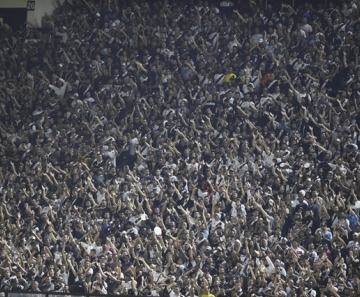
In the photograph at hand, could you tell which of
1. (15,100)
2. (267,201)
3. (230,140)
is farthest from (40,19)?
(267,201)

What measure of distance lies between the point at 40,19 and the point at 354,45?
10715 millimetres

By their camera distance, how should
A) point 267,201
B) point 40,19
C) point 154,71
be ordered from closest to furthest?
point 267,201, point 154,71, point 40,19

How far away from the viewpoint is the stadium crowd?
25.3m

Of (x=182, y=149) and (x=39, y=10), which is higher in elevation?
(x=39, y=10)

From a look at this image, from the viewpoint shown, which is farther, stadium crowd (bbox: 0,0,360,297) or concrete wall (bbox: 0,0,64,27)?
concrete wall (bbox: 0,0,64,27)

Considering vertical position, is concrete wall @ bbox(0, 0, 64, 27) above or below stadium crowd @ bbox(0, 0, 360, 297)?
above

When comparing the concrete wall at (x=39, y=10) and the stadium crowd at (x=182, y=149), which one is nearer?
the stadium crowd at (x=182, y=149)

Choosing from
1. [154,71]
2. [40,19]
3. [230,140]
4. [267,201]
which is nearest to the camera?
[267,201]

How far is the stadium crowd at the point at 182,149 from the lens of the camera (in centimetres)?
2527

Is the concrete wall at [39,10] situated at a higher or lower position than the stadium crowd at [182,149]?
higher

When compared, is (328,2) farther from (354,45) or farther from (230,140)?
(230,140)

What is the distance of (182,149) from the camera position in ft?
95.5

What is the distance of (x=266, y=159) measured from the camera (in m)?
28.0

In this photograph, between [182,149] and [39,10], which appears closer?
[182,149]
